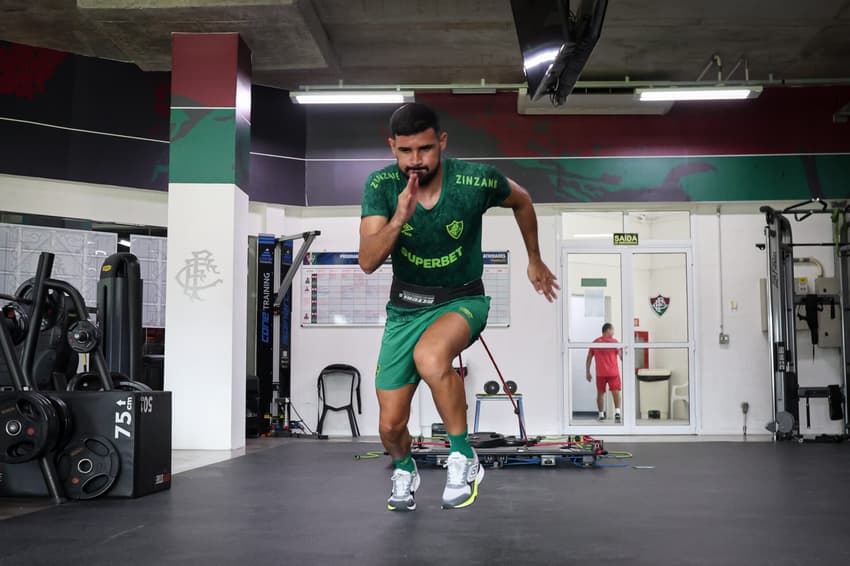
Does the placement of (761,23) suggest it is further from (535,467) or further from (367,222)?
(367,222)

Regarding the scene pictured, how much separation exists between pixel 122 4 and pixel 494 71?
438cm

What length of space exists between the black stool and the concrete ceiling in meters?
3.51

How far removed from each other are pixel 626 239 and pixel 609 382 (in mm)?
1744

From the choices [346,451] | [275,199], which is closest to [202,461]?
[346,451]

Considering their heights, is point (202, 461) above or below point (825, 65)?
below

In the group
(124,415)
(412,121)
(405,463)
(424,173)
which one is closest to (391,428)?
(405,463)

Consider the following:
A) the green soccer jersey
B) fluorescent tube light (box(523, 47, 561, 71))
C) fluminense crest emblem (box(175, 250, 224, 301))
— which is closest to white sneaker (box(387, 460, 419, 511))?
the green soccer jersey

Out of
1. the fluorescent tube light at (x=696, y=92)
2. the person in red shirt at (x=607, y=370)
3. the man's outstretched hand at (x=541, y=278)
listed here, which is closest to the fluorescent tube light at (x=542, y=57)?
the fluorescent tube light at (x=696, y=92)

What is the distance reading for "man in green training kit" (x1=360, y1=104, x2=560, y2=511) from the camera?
10.4ft

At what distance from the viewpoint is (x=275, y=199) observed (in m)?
9.95

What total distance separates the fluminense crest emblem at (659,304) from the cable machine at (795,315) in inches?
45.9

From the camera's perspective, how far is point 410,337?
11.0 feet

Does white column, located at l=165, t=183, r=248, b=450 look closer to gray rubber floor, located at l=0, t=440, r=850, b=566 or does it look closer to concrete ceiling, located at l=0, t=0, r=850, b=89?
gray rubber floor, located at l=0, t=440, r=850, b=566

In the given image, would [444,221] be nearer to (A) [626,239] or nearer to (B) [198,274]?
(B) [198,274]
